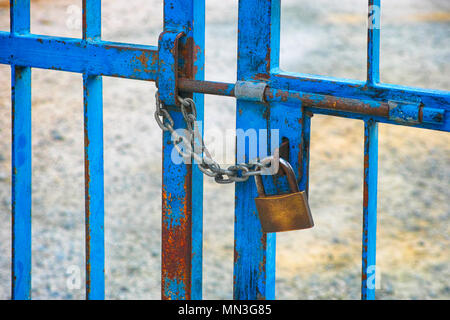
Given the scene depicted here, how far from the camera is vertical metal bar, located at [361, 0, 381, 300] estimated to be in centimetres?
100

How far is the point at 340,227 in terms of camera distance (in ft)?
10.3

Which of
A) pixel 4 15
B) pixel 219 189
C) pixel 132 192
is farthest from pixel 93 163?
pixel 4 15

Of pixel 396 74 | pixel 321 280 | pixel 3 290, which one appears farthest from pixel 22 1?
pixel 396 74

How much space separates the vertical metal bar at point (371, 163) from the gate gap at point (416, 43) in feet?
12.9

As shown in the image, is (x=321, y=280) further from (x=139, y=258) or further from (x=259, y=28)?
(x=259, y=28)

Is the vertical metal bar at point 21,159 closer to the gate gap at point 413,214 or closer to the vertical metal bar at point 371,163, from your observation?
the vertical metal bar at point 371,163

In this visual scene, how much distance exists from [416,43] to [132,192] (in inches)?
144

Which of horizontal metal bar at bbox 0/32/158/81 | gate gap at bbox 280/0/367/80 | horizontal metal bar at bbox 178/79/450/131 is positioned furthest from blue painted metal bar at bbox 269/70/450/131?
gate gap at bbox 280/0/367/80

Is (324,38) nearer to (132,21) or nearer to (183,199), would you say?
(132,21)

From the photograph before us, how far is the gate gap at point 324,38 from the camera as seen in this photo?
5.26 meters

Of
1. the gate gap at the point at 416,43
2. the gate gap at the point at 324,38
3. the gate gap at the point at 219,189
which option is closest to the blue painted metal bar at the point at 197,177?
the gate gap at the point at 219,189

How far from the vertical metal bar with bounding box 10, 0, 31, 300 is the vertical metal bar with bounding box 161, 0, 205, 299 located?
350 millimetres

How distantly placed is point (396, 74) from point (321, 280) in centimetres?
284

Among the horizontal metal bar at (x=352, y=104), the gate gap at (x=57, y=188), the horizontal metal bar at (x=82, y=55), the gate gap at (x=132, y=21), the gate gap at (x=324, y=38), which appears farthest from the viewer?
the gate gap at (x=132, y=21)
